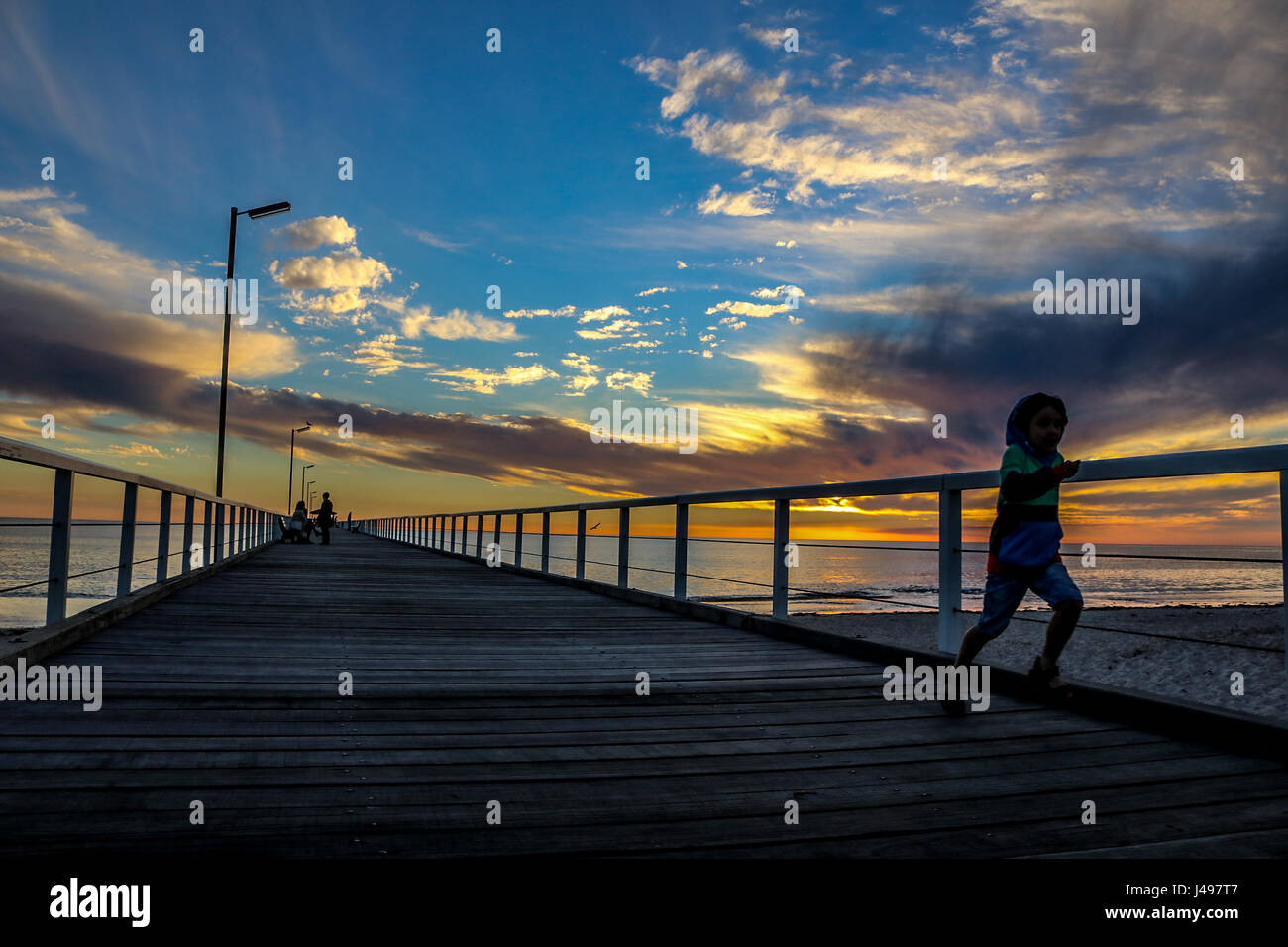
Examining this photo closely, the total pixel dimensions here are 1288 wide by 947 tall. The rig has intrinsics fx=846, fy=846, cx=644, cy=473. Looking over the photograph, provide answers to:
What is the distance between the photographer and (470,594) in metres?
9.78

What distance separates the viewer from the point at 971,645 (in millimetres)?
3664

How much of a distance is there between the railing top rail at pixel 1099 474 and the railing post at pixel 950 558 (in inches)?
3.6

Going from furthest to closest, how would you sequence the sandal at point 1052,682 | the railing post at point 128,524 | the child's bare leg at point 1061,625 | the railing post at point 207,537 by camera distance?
the railing post at point 207,537 → the railing post at point 128,524 → the sandal at point 1052,682 → the child's bare leg at point 1061,625

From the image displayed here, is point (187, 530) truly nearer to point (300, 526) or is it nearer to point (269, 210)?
point (269, 210)

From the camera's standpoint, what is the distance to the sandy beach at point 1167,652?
60.1 feet

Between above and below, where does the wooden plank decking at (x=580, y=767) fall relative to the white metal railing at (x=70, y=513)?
below

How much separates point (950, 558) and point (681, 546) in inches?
142

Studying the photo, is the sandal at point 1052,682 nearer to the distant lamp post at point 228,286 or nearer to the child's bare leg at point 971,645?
the child's bare leg at point 971,645

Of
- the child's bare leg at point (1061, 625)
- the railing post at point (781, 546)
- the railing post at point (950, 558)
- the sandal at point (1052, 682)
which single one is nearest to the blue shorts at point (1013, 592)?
the child's bare leg at point (1061, 625)

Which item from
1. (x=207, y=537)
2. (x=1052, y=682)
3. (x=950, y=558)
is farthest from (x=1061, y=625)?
(x=207, y=537)
